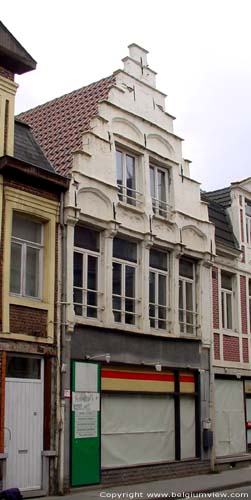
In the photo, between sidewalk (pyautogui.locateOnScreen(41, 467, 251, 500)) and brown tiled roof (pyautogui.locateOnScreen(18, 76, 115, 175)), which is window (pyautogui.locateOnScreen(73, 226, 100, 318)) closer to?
brown tiled roof (pyautogui.locateOnScreen(18, 76, 115, 175))

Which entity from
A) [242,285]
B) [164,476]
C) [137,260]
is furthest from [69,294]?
[242,285]

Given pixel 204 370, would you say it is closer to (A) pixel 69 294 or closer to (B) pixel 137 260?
(B) pixel 137 260

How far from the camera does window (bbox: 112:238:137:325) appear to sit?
18.0 m

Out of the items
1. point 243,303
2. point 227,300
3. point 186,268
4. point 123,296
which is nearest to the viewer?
point 123,296

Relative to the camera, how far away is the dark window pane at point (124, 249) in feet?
59.5

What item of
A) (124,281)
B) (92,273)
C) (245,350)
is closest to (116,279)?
(124,281)

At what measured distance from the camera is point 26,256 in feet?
51.5

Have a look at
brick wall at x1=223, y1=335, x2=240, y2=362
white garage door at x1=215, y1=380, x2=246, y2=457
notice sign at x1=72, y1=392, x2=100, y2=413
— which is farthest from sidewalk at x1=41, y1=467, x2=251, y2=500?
brick wall at x1=223, y1=335, x2=240, y2=362

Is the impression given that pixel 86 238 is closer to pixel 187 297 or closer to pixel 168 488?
pixel 187 297

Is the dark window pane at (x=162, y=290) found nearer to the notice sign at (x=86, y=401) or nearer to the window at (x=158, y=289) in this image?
the window at (x=158, y=289)

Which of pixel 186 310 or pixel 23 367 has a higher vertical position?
pixel 186 310

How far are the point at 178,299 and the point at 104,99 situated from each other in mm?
5893

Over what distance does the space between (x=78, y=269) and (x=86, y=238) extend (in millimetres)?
833

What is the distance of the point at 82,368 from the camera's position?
16.3 meters
